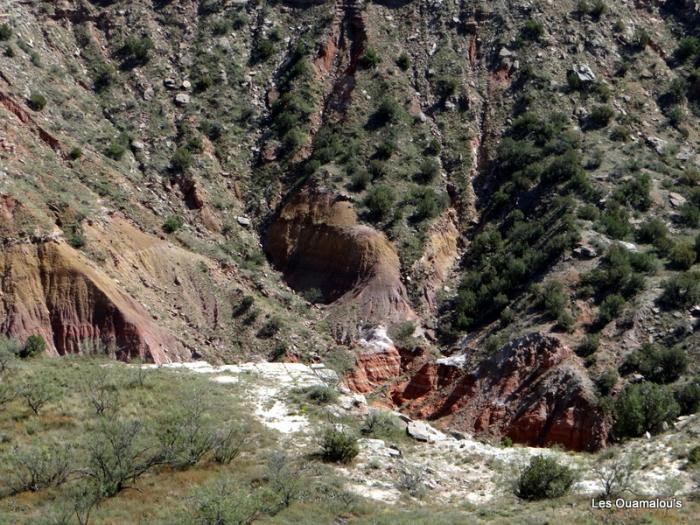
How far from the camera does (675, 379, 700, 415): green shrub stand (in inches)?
1351

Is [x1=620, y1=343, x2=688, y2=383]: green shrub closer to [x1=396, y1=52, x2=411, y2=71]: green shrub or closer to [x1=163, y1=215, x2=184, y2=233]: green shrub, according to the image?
[x1=163, y1=215, x2=184, y2=233]: green shrub

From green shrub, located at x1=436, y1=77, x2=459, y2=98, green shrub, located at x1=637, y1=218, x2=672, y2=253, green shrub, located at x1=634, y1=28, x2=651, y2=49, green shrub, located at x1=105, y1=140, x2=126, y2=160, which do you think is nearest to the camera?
green shrub, located at x1=637, y1=218, x2=672, y2=253

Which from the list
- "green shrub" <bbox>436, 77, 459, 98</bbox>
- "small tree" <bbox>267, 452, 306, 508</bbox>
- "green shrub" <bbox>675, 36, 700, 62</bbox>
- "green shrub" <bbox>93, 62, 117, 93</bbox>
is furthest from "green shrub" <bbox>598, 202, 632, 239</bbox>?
"green shrub" <bbox>93, 62, 117, 93</bbox>

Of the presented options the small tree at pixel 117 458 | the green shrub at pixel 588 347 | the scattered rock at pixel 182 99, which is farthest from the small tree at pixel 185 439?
the scattered rock at pixel 182 99

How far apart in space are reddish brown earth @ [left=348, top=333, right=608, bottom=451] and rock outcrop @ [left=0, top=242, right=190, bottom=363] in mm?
9313

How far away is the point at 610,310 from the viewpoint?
4034cm

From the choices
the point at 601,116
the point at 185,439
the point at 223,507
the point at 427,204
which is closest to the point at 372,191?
the point at 427,204

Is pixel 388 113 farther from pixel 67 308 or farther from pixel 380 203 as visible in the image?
pixel 67 308

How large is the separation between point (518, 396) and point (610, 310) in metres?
5.67

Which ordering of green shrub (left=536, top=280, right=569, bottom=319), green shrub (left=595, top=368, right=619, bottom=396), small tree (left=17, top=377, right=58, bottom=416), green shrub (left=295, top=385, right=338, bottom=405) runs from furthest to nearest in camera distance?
green shrub (left=536, top=280, right=569, bottom=319) < green shrub (left=595, top=368, right=619, bottom=396) < green shrub (left=295, top=385, right=338, bottom=405) < small tree (left=17, top=377, right=58, bottom=416)

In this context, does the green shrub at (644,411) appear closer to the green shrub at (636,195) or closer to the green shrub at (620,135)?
the green shrub at (636,195)

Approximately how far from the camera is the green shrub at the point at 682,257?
4294 cm

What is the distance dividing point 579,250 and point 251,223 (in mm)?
17243

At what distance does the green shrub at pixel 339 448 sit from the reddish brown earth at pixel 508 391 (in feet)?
42.5
